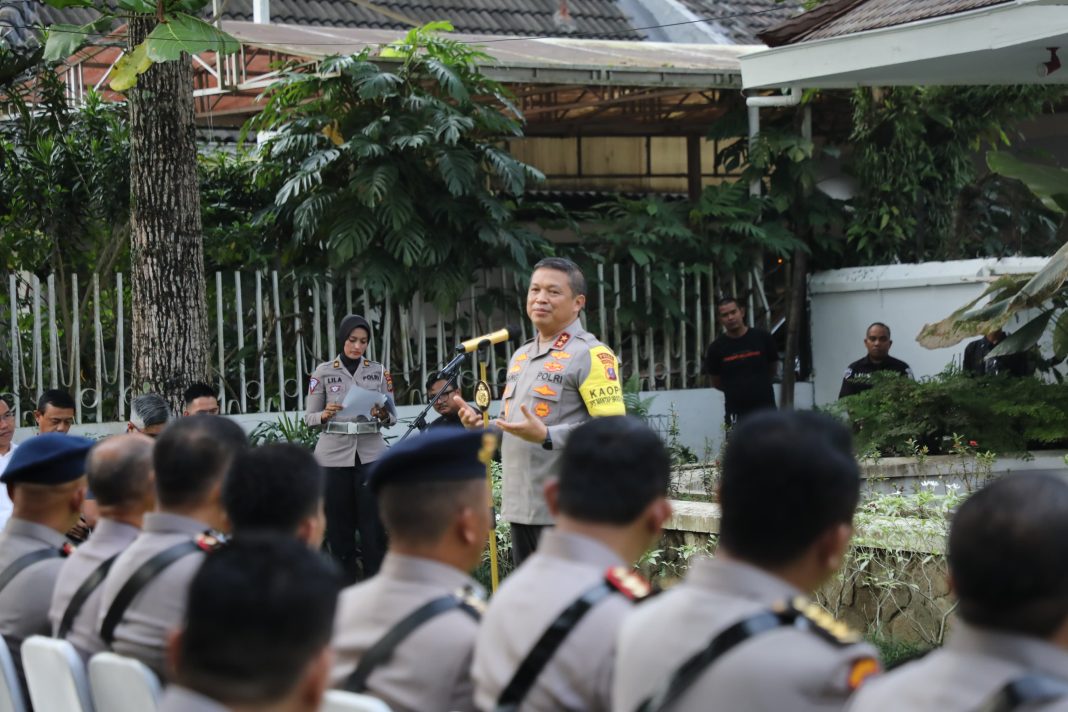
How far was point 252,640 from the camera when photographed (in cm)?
213

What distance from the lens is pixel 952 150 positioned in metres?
12.5

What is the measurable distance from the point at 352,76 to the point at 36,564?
22.1 feet

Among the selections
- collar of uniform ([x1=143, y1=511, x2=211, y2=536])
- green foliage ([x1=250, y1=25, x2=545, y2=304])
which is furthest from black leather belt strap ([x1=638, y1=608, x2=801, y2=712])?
green foliage ([x1=250, y1=25, x2=545, y2=304])

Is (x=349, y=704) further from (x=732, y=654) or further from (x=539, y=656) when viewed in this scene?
(x=732, y=654)

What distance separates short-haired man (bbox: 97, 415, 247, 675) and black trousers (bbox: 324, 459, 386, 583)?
4.02 metres

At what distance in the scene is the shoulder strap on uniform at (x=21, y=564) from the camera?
3.93 meters

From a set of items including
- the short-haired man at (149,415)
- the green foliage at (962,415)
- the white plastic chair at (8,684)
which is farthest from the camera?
the green foliage at (962,415)

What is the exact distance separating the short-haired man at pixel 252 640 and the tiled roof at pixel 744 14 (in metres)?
13.9

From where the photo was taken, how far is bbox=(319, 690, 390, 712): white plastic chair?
2.57 meters

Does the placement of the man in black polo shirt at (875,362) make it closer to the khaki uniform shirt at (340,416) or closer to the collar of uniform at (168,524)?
the khaki uniform shirt at (340,416)

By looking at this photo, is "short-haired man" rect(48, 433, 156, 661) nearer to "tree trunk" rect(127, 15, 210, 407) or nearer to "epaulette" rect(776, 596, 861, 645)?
"epaulette" rect(776, 596, 861, 645)

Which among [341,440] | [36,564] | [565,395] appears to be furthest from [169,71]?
[36,564]

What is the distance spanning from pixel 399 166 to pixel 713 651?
8123 millimetres

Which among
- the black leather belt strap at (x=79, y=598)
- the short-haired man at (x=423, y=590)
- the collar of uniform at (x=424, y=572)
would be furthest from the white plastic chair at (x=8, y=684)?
the collar of uniform at (x=424, y=572)
